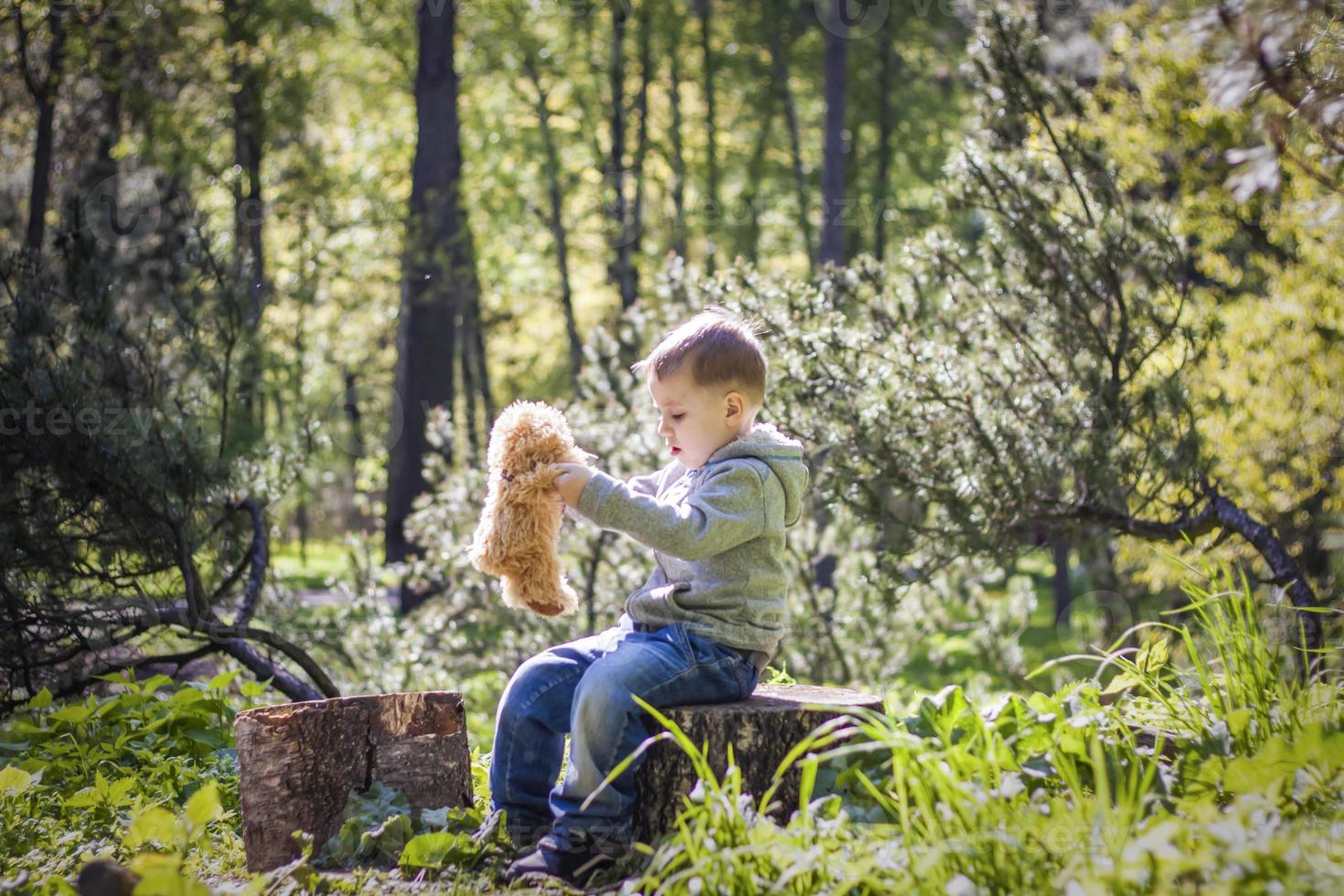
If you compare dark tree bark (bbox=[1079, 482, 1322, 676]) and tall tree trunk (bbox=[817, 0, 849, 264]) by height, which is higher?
tall tree trunk (bbox=[817, 0, 849, 264])

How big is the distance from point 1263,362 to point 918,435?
4059 mm

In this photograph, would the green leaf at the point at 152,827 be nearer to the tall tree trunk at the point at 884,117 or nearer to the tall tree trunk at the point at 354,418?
the tall tree trunk at the point at 884,117

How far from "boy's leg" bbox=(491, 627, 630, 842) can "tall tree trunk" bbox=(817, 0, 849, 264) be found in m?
9.00

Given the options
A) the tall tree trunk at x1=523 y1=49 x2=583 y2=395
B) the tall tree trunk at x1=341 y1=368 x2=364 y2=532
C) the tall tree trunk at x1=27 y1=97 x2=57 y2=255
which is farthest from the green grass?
the tall tree trunk at x1=523 y1=49 x2=583 y2=395

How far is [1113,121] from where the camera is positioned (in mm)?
8484

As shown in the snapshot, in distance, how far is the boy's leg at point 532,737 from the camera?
11.4 feet

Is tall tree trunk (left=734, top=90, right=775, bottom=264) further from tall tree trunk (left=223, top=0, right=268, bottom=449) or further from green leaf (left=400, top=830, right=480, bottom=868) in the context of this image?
green leaf (left=400, top=830, right=480, bottom=868)

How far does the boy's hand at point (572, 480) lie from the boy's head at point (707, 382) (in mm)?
263

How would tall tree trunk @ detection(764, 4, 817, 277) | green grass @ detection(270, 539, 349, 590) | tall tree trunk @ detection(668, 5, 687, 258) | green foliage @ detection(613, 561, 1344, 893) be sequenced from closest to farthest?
green foliage @ detection(613, 561, 1344, 893)
green grass @ detection(270, 539, 349, 590)
tall tree trunk @ detection(764, 4, 817, 277)
tall tree trunk @ detection(668, 5, 687, 258)

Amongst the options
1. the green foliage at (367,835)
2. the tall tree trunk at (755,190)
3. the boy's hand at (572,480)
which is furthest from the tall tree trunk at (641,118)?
the green foliage at (367,835)

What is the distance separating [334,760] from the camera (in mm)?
3533

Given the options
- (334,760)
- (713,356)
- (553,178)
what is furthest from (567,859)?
(553,178)

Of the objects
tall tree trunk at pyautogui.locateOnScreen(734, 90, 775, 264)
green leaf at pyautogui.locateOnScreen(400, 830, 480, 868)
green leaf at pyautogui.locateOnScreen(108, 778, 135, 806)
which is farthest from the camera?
tall tree trunk at pyautogui.locateOnScreen(734, 90, 775, 264)

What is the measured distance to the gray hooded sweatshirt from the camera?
336 centimetres
